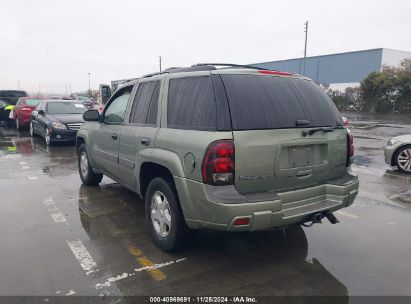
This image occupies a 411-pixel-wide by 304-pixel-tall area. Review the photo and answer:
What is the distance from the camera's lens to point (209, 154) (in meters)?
→ 3.06

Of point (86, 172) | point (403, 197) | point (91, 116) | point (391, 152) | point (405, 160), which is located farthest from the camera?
point (391, 152)

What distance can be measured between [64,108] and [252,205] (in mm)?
11105

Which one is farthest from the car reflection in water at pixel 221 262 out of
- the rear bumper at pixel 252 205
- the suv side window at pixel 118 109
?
the suv side window at pixel 118 109

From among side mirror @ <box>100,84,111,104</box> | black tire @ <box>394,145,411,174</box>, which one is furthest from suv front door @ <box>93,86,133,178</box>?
side mirror @ <box>100,84,111,104</box>

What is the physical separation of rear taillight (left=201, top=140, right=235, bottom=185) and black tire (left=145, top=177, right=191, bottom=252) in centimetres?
60

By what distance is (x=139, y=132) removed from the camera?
4230mm

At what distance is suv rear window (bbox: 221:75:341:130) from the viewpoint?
3221 mm

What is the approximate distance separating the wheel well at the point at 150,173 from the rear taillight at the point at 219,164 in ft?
2.22

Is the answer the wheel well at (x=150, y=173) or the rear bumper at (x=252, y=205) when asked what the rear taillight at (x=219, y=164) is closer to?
the rear bumper at (x=252, y=205)

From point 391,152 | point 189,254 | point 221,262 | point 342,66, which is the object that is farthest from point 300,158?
point 342,66

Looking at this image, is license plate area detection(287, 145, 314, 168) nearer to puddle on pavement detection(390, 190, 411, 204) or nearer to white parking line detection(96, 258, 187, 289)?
white parking line detection(96, 258, 187, 289)

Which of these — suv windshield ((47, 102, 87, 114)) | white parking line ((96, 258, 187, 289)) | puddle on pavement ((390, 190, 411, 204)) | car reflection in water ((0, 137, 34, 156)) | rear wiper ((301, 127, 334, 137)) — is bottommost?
car reflection in water ((0, 137, 34, 156))

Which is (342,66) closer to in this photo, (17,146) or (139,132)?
(17,146)

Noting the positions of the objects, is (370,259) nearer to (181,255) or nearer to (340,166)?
(340,166)
